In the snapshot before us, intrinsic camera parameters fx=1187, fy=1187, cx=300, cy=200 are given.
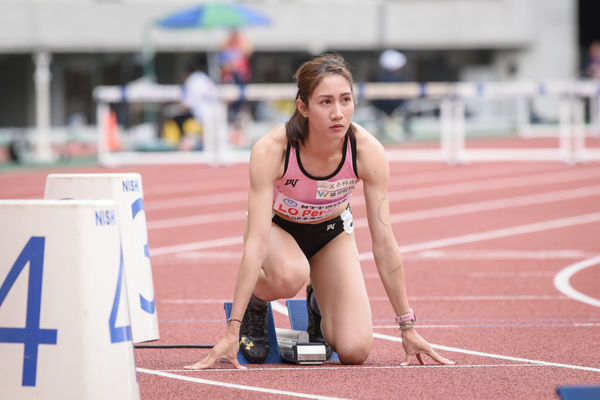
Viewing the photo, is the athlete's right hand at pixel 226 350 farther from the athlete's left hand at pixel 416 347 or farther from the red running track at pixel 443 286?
the athlete's left hand at pixel 416 347

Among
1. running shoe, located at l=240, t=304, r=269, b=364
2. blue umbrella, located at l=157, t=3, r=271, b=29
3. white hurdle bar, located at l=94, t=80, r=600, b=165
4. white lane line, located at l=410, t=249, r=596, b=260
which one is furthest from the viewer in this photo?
blue umbrella, located at l=157, t=3, r=271, b=29

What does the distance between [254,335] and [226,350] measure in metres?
0.51

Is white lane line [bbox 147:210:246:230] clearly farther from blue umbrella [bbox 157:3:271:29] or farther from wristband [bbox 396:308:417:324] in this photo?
blue umbrella [bbox 157:3:271:29]

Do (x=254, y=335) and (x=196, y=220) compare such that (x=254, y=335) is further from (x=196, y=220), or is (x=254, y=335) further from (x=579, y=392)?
(x=196, y=220)

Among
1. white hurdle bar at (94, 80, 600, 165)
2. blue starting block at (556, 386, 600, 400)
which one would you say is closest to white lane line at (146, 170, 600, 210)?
white hurdle bar at (94, 80, 600, 165)

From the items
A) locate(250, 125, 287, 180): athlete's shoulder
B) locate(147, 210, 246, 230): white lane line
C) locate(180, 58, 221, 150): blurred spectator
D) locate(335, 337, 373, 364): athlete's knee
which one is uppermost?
locate(180, 58, 221, 150): blurred spectator

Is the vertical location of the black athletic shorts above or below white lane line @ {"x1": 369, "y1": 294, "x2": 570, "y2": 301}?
above

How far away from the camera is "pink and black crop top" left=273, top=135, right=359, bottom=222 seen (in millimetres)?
5777

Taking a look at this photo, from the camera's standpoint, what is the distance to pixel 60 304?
13.7 ft

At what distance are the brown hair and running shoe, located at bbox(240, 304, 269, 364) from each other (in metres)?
0.90

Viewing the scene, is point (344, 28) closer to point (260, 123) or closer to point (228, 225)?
point (260, 123)

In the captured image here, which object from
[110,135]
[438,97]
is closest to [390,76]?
[438,97]

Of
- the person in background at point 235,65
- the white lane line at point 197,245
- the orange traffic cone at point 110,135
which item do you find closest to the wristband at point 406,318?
the white lane line at point 197,245

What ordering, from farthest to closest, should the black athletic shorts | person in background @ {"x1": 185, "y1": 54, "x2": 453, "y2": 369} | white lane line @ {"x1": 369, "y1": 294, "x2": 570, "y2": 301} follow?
1. white lane line @ {"x1": 369, "y1": 294, "x2": 570, "y2": 301}
2. the black athletic shorts
3. person in background @ {"x1": 185, "y1": 54, "x2": 453, "y2": 369}
